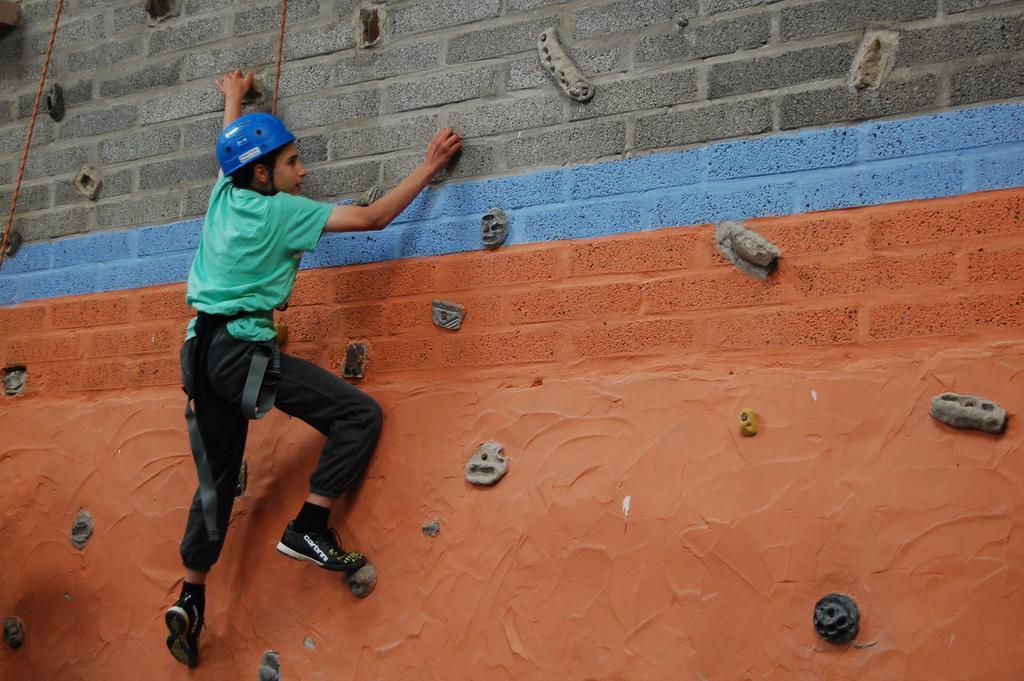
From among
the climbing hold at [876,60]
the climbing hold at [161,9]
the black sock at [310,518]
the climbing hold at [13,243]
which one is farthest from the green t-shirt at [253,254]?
the climbing hold at [876,60]

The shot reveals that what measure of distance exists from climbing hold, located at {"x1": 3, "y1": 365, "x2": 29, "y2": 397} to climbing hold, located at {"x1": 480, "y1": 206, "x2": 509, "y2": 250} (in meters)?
1.89

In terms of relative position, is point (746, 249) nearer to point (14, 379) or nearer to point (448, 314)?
point (448, 314)

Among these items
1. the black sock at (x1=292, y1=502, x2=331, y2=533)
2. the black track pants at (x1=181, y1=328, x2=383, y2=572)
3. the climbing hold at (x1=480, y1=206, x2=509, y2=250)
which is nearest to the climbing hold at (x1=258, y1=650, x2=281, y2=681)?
the black track pants at (x1=181, y1=328, x2=383, y2=572)

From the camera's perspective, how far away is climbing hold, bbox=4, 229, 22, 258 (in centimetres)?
454

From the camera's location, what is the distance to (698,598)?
3.17m

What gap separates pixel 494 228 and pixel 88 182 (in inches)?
66.6

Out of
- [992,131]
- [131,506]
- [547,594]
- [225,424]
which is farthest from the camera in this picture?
[131,506]

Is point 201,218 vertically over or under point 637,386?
over

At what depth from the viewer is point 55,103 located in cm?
452

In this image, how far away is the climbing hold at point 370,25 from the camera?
13.1 ft

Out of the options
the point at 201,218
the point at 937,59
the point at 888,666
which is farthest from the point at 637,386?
the point at 201,218

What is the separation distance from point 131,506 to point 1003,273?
111 inches

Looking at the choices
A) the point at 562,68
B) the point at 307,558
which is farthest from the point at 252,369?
Answer: the point at 562,68

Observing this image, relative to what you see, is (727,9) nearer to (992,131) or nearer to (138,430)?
(992,131)
